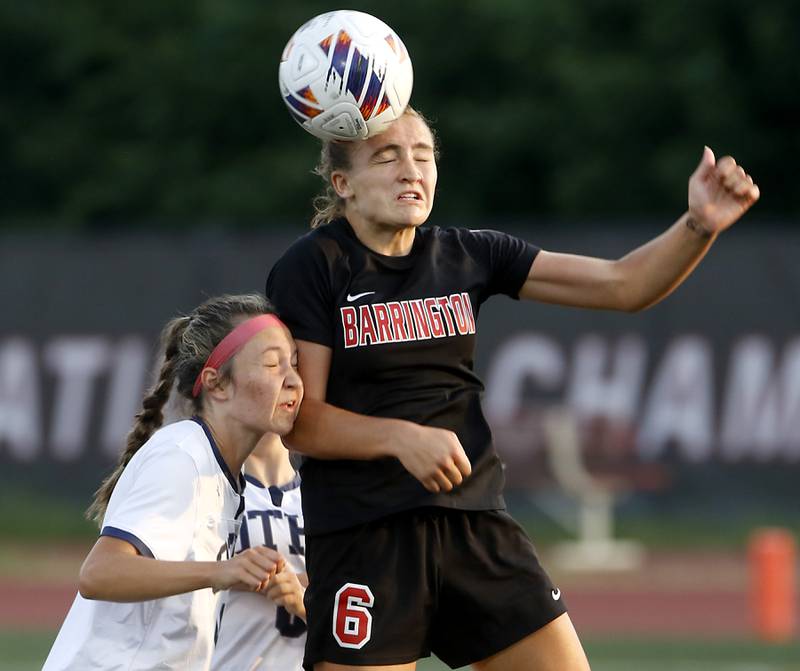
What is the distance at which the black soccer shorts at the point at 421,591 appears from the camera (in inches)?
165

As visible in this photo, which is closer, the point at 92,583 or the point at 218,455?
the point at 92,583

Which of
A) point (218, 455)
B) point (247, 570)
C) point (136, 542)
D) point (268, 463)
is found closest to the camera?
point (247, 570)

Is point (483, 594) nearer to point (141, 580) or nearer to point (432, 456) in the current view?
point (432, 456)

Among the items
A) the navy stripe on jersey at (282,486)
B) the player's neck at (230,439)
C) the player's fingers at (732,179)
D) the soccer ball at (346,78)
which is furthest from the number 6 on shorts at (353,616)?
the player's fingers at (732,179)

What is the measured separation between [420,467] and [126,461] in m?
0.88

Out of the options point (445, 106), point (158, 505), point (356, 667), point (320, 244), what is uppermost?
point (445, 106)

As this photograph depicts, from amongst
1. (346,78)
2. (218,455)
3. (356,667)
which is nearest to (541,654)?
(356,667)

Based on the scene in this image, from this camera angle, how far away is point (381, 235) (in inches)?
170

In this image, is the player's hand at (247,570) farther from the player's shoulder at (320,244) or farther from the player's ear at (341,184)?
the player's ear at (341,184)

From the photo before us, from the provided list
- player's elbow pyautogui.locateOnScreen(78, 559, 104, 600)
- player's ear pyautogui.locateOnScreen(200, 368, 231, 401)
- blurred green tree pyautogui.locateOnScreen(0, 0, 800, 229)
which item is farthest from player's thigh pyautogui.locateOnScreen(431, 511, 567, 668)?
blurred green tree pyautogui.locateOnScreen(0, 0, 800, 229)

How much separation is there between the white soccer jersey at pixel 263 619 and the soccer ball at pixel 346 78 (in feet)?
3.79

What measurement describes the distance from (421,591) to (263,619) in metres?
0.74

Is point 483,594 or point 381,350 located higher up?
point 381,350

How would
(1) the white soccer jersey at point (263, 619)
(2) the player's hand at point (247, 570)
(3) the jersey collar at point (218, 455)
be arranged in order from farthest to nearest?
(1) the white soccer jersey at point (263, 619) → (3) the jersey collar at point (218, 455) → (2) the player's hand at point (247, 570)
